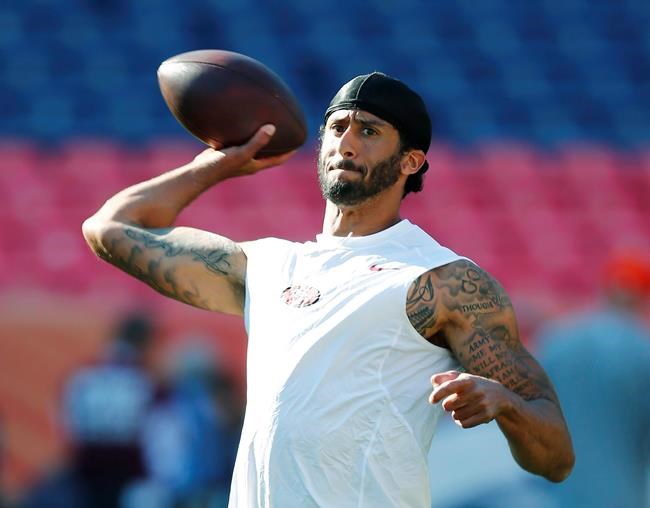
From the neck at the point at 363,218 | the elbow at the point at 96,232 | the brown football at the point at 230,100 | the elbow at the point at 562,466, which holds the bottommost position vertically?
the elbow at the point at 562,466

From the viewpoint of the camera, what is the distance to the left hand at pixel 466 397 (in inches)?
105

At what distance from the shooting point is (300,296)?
315 cm

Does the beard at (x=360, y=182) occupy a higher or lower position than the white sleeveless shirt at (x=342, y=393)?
higher

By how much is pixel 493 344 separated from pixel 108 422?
4.16 meters

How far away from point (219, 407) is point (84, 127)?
3706 millimetres

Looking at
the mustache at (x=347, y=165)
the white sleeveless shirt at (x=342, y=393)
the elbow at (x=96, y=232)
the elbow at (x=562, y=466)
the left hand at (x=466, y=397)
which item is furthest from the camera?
the elbow at (x=96, y=232)

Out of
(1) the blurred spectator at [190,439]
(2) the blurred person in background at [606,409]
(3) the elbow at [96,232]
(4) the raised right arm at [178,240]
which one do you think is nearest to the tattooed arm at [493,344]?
(4) the raised right arm at [178,240]

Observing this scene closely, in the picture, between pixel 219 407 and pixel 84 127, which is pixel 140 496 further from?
pixel 84 127

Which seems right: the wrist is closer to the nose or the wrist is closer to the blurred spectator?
the nose

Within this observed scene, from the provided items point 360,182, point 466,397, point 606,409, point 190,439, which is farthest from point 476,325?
point 190,439

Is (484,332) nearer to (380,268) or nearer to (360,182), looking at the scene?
(380,268)

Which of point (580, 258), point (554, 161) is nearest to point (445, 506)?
point (580, 258)

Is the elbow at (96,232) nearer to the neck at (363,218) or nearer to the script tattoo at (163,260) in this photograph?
the script tattoo at (163,260)

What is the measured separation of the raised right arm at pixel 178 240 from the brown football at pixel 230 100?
0.17 ft
